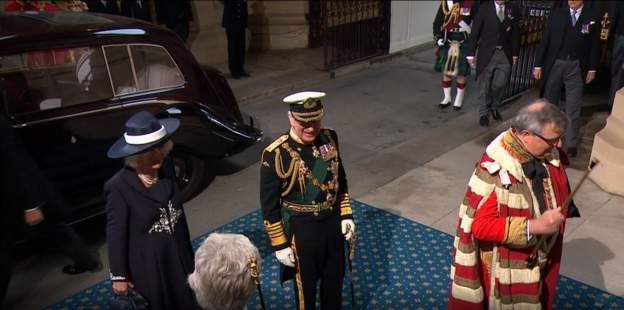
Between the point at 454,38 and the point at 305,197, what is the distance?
17.5 feet

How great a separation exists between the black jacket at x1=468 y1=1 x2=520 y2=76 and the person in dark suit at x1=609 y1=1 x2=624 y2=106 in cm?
108

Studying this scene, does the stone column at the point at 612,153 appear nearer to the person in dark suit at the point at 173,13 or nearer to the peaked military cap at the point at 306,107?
the peaked military cap at the point at 306,107

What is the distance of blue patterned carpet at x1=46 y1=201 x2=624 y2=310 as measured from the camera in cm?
381

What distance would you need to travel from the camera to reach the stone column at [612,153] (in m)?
5.17

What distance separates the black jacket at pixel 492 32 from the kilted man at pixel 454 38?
61cm

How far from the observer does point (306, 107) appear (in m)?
2.76

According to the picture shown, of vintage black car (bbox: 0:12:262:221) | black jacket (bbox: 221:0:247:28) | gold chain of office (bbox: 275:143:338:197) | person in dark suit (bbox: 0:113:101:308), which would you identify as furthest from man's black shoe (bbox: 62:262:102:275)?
black jacket (bbox: 221:0:247:28)

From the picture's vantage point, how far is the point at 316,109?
2.78m

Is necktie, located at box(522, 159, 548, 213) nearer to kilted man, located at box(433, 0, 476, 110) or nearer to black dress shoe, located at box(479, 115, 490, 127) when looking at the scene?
black dress shoe, located at box(479, 115, 490, 127)

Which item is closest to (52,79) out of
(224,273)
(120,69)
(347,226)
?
(120,69)

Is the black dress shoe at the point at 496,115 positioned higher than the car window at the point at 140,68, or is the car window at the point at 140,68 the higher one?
the car window at the point at 140,68

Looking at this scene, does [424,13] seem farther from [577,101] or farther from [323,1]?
[577,101]

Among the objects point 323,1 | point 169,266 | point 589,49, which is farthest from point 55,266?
point 323,1

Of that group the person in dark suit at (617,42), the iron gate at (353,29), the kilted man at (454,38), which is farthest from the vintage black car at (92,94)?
the iron gate at (353,29)
